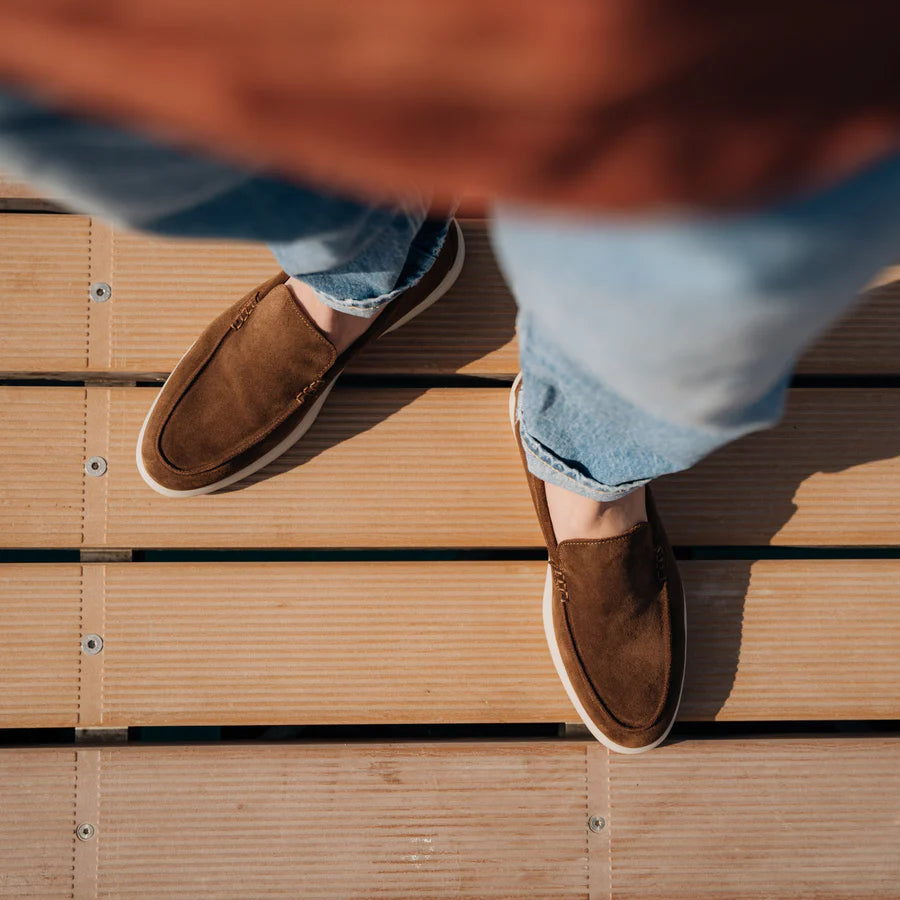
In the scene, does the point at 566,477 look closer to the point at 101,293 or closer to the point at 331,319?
the point at 331,319

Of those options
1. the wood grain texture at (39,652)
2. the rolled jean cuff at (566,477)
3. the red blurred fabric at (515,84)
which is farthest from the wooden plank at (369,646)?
the red blurred fabric at (515,84)

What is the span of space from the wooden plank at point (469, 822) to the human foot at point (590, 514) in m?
0.31

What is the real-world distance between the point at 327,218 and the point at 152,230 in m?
0.14

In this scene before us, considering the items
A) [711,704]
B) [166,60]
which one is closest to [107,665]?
[711,704]

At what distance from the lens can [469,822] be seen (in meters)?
1.00

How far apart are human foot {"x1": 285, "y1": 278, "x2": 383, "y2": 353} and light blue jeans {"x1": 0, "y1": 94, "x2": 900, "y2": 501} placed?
213 millimetres

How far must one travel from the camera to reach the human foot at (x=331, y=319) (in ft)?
3.13

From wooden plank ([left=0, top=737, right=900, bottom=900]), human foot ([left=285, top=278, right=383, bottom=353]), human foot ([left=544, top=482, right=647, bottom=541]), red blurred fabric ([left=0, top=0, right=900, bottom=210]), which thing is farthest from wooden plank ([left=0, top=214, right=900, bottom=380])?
red blurred fabric ([left=0, top=0, right=900, bottom=210])

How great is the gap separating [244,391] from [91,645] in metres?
0.41

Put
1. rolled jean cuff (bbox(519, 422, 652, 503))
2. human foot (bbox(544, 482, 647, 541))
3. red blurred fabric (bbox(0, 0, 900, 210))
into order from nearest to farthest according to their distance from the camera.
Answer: red blurred fabric (bbox(0, 0, 900, 210)) → rolled jean cuff (bbox(519, 422, 652, 503)) → human foot (bbox(544, 482, 647, 541))

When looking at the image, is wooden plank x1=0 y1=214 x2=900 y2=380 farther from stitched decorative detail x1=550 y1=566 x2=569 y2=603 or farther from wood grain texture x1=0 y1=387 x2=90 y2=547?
stitched decorative detail x1=550 y1=566 x2=569 y2=603

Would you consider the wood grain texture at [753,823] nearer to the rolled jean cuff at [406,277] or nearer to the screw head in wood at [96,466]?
the rolled jean cuff at [406,277]

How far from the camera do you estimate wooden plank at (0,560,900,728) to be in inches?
40.1

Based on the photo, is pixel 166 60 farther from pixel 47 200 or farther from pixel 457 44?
pixel 47 200
